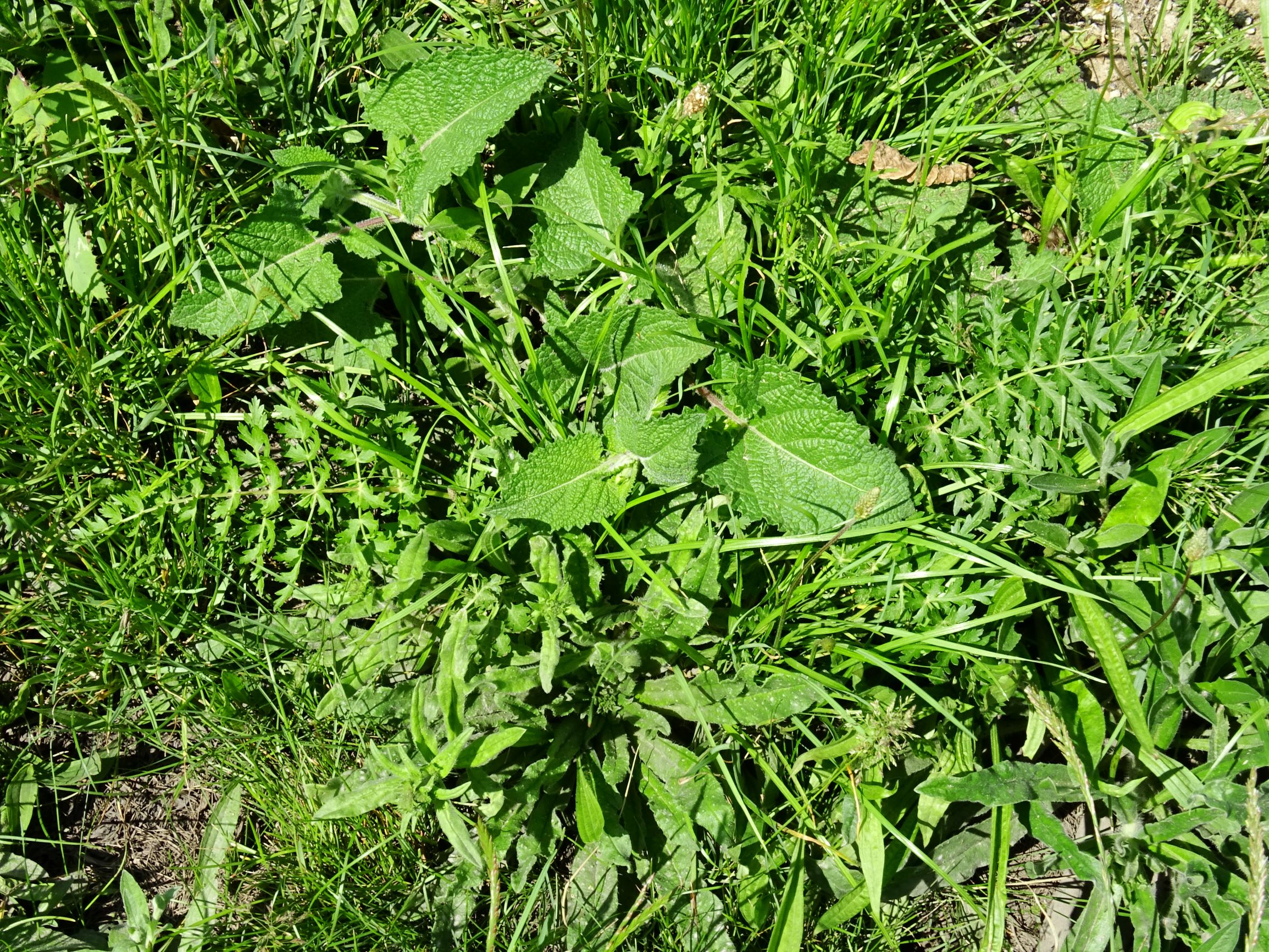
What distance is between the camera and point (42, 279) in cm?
227

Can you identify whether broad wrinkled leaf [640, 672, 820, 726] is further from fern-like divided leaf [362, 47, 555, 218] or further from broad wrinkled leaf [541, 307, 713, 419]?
fern-like divided leaf [362, 47, 555, 218]

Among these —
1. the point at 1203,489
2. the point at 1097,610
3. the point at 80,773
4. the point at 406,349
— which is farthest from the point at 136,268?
the point at 1203,489

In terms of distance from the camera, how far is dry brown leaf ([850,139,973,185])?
96.2 inches

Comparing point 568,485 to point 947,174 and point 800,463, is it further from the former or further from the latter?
point 947,174

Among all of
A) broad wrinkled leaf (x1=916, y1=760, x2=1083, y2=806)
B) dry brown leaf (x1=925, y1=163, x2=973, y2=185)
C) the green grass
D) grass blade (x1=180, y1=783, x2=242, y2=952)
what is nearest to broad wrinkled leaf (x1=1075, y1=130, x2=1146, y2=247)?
the green grass

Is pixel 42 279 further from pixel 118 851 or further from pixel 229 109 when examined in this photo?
pixel 118 851

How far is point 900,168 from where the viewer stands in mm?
2445

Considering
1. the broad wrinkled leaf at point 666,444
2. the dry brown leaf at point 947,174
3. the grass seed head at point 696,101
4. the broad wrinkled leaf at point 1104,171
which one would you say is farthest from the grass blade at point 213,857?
the broad wrinkled leaf at point 1104,171

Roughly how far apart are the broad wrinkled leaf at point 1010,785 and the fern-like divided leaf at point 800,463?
0.62 meters

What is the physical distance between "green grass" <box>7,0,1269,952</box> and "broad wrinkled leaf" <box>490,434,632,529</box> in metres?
0.05

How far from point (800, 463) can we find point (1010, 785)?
87 centimetres

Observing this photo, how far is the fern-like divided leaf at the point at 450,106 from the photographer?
2.16m

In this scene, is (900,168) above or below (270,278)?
below

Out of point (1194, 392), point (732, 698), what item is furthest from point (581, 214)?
point (1194, 392)
